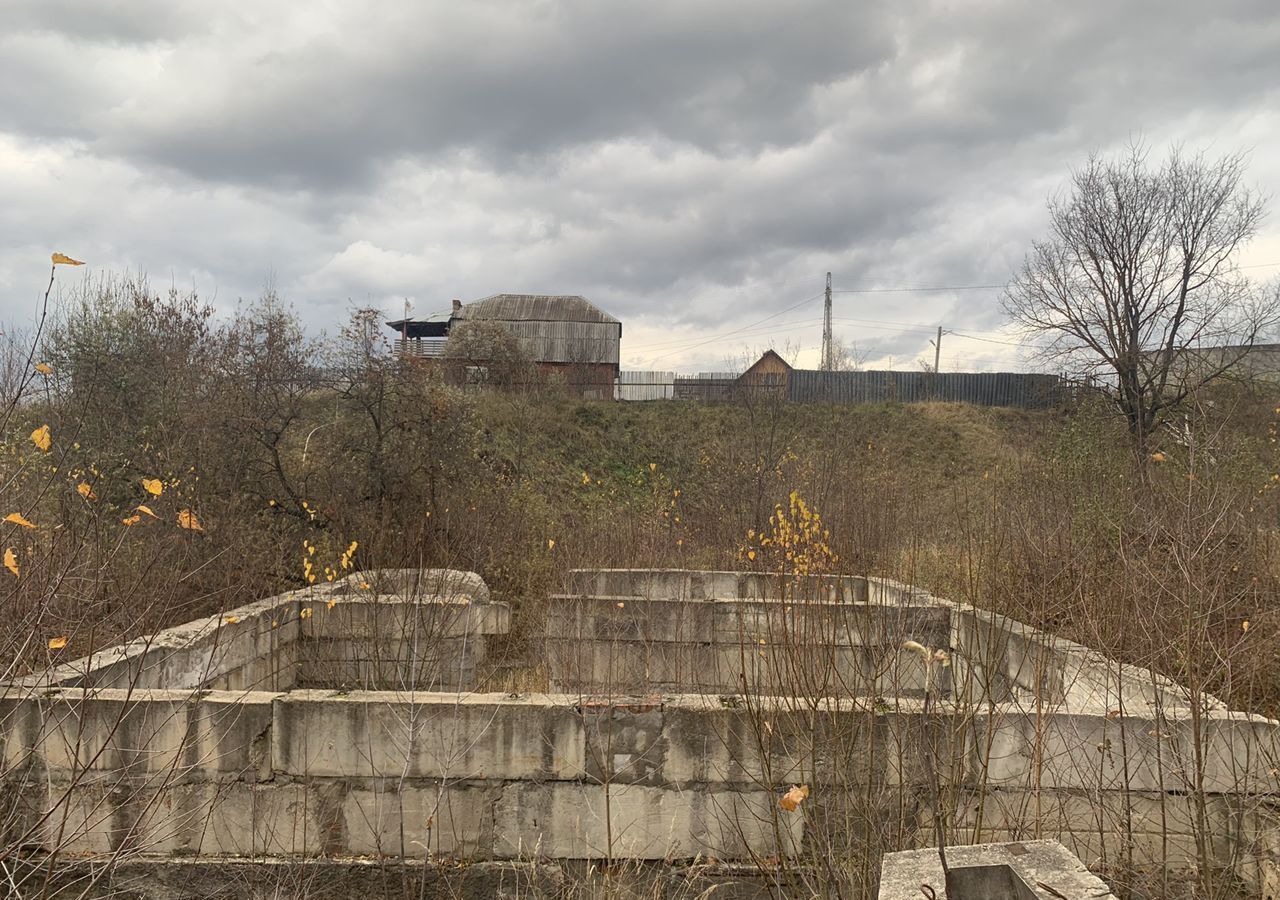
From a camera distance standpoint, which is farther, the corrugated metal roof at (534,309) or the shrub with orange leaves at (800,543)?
the corrugated metal roof at (534,309)

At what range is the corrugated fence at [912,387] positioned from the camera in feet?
102

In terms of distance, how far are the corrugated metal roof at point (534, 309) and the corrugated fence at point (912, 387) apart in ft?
33.8

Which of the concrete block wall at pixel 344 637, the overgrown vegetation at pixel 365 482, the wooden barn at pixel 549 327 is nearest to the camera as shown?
the concrete block wall at pixel 344 637

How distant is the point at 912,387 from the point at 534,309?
17712 mm

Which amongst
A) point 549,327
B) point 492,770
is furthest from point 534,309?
point 492,770

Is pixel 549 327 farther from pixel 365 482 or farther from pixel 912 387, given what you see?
pixel 365 482

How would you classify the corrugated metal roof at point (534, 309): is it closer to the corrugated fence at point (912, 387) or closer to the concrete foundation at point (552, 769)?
the corrugated fence at point (912, 387)

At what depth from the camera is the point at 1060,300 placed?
22.6 meters

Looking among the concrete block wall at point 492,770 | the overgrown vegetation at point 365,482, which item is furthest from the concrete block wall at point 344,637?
the concrete block wall at point 492,770

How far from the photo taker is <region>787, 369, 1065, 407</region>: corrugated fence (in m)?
31.2

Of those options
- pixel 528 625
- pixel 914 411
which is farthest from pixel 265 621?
pixel 914 411

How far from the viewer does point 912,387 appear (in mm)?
32031

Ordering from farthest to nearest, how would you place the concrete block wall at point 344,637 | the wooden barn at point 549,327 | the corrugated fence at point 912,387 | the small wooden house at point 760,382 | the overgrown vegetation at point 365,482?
the wooden barn at point 549,327
the corrugated fence at point 912,387
the small wooden house at point 760,382
the overgrown vegetation at point 365,482
the concrete block wall at point 344,637

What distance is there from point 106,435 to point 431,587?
7665mm
